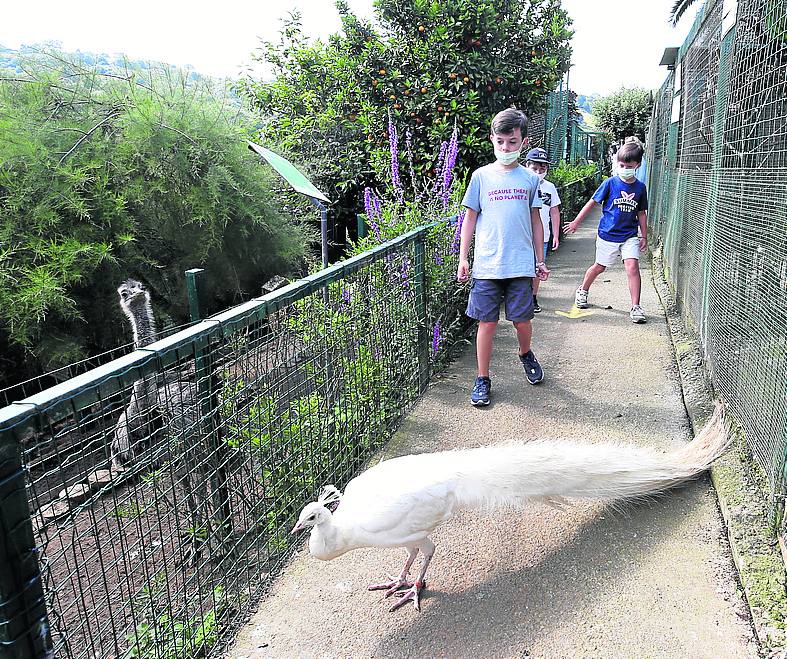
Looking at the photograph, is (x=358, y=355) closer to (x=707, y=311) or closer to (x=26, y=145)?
(x=707, y=311)

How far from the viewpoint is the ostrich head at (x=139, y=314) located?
413 cm

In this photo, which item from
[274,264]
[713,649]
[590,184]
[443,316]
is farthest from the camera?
[590,184]

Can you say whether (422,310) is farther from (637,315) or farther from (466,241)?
(637,315)

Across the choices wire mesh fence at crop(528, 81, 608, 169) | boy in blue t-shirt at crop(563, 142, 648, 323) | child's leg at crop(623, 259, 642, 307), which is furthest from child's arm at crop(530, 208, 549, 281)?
wire mesh fence at crop(528, 81, 608, 169)

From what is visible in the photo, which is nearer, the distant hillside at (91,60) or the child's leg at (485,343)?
the child's leg at (485,343)

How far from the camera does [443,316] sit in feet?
18.0

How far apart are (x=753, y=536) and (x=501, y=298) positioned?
2.23 meters

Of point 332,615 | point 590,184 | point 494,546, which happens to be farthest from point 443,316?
point 590,184

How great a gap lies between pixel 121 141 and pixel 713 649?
20.4 ft

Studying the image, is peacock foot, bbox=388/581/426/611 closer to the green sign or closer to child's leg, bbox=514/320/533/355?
child's leg, bbox=514/320/533/355

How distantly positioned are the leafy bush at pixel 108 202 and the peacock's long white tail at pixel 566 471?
4.28 m

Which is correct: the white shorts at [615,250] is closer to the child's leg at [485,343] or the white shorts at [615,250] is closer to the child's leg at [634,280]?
the child's leg at [634,280]

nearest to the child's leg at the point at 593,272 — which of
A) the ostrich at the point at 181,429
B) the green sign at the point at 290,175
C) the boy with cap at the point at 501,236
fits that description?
the boy with cap at the point at 501,236

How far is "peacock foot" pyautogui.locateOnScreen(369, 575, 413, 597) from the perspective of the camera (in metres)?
2.61
